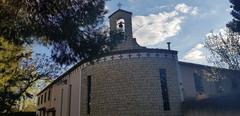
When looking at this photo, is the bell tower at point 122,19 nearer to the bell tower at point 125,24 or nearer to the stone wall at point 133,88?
the bell tower at point 125,24

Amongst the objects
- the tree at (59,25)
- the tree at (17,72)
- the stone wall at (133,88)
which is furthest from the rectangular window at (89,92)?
the tree at (59,25)

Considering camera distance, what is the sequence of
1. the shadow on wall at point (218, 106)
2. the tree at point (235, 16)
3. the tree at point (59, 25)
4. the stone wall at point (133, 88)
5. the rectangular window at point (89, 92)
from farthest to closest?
the tree at point (235, 16)
the rectangular window at point (89, 92)
the stone wall at point (133, 88)
the shadow on wall at point (218, 106)
the tree at point (59, 25)

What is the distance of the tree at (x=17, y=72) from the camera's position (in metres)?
12.5

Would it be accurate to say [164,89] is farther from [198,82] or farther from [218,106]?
[198,82]

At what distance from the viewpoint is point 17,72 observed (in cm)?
1658

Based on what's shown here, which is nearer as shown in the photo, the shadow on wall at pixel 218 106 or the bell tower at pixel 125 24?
the shadow on wall at pixel 218 106

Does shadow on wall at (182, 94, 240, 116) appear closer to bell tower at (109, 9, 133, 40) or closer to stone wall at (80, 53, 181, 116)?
stone wall at (80, 53, 181, 116)

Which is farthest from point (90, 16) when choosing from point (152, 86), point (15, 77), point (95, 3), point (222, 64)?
point (222, 64)

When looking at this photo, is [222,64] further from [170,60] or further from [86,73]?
[86,73]

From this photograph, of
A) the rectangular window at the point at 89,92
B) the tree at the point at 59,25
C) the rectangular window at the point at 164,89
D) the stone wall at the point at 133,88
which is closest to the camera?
the tree at the point at 59,25

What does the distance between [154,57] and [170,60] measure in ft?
3.56

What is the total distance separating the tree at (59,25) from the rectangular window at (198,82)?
11.8 m

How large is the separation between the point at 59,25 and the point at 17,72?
32.3 ft

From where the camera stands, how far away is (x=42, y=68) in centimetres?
2136
